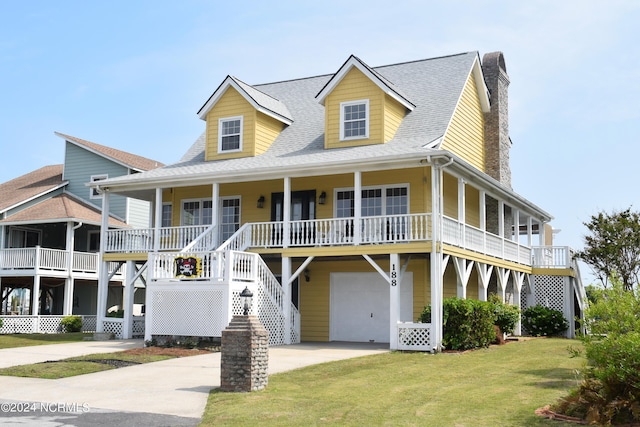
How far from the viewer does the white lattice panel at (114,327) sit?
24844 millimetres

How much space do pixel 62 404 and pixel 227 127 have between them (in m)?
16.6

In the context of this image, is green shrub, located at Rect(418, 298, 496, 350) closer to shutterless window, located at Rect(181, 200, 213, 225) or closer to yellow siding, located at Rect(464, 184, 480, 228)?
yellow siding, located at Rect(464, 184, 480, 228)

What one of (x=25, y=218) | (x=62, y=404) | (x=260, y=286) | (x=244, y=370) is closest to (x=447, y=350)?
(x=260, y=286)

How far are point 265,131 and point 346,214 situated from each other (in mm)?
4906

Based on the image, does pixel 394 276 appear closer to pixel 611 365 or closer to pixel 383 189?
pixel 383 189

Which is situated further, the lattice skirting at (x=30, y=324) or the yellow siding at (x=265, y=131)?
the lattice skirting at (x=30, y=324)

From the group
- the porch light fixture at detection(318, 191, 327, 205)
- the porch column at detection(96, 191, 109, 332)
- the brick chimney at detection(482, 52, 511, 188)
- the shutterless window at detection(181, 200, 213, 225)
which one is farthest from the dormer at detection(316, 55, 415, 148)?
the porch column at detection(96, 191, 109, 332)

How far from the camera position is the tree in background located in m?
29.0

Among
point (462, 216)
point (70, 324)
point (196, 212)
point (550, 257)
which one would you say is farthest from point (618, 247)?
point (70, 324)

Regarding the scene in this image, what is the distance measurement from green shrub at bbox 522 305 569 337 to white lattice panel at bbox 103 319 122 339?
1489 centimetres

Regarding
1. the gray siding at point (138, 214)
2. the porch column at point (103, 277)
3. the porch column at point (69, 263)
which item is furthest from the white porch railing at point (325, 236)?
the gray siding at point (138, 214)

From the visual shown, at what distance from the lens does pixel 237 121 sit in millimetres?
26531

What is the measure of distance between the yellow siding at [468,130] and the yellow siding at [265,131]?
6700 millimetres

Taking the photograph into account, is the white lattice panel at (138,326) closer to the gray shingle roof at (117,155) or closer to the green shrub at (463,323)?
the green shrub at (463,323)
